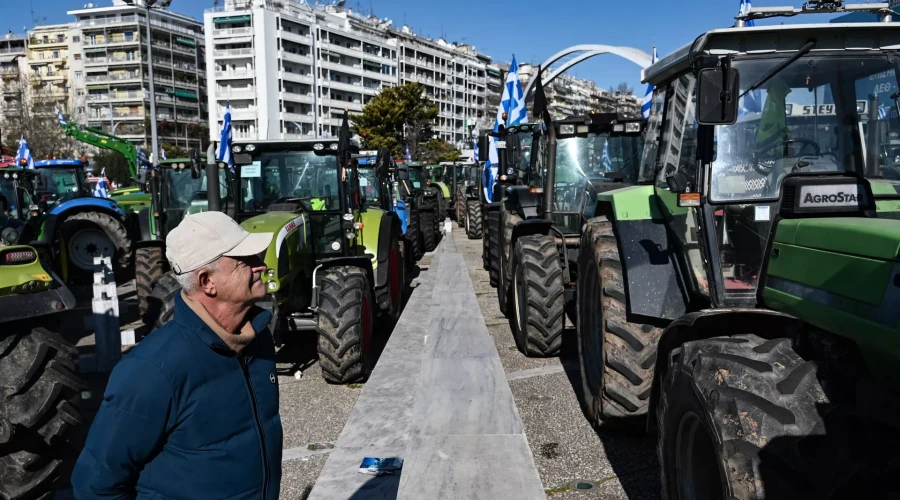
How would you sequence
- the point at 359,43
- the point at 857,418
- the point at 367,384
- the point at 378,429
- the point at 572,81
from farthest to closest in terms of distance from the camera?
the point at 572,81
the point at 359,43
the point at 367,384
the point at 378,429
the point at 857,418

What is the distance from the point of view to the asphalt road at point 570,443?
402 cm

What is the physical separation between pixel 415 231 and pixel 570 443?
9.34m

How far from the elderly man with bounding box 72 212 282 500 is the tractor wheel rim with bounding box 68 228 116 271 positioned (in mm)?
11413

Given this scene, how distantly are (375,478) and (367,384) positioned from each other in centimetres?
189

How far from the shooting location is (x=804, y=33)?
3455mm

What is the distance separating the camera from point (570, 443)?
464cm

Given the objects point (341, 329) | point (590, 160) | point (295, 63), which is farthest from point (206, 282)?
point (295, 63)

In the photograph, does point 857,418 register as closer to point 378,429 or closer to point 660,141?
point 660,141

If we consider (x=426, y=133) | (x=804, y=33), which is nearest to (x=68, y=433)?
(x=804, y=33)

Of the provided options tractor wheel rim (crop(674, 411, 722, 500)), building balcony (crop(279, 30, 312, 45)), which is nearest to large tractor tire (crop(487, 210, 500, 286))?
tractor wheel rim (crop(674, 411, 722, 500))

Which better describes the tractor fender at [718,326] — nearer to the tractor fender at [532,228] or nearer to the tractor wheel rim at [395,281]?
the tractor fender at [532,228]

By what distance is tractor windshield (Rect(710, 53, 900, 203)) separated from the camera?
11.4ft

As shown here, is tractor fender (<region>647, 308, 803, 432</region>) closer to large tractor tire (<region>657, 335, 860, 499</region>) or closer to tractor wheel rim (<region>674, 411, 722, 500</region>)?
large tractor tire (<region>657, 335, 860, 499</region>)

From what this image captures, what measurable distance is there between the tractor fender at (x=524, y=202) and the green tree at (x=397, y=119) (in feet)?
106
